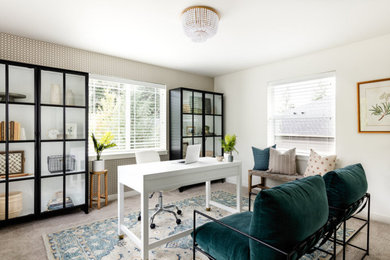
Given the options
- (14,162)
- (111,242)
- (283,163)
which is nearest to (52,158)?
(14,162)

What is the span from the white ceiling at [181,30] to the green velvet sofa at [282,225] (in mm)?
1966

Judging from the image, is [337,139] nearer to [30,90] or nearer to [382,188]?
[382,188]

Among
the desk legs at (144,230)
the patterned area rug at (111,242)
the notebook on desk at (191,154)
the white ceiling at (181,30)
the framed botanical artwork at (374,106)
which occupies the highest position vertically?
the white ceiling at (181,30)

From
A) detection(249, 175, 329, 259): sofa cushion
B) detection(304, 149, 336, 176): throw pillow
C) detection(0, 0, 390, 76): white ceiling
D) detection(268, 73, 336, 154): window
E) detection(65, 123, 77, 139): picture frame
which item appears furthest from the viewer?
detection(268, 73, 336, 154): window

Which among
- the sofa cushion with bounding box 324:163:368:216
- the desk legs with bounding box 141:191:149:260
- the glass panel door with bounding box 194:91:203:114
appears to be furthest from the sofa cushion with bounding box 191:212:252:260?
the glass panel door with bounding box 194:91:203:114

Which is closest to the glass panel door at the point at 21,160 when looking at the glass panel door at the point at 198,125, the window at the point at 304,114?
the glass panel door at the point at 198,125

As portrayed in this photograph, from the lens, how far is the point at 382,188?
10.3ft

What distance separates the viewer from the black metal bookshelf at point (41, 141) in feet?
9.20

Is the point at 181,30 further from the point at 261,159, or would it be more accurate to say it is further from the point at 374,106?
the point at 374,106

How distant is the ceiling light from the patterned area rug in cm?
236

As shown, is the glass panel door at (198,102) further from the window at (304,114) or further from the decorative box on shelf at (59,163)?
the decorative box on shelf at (59,163)

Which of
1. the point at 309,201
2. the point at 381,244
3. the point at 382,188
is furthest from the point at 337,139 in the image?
the point at 309,201

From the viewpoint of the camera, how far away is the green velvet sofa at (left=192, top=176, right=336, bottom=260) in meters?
1.24

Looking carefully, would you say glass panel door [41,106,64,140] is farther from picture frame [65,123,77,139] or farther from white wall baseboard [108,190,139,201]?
white wall baseboard [108,190,139,201]
